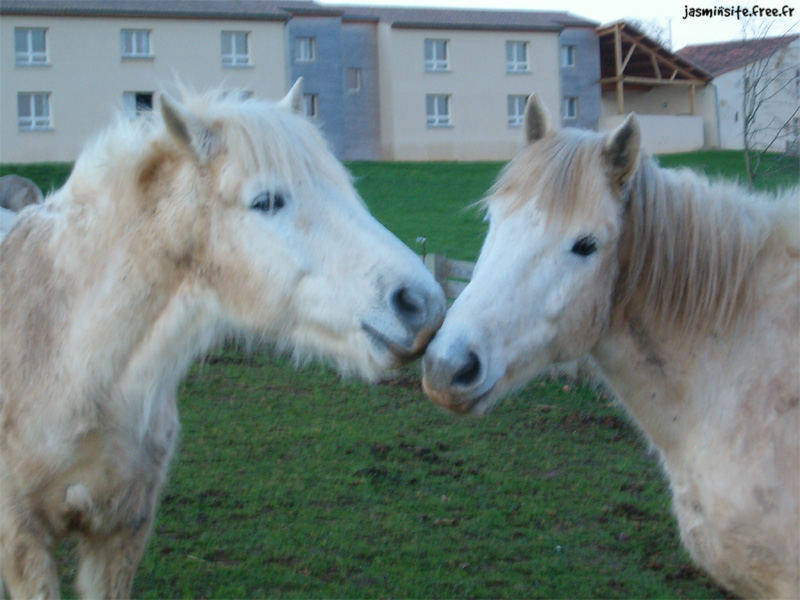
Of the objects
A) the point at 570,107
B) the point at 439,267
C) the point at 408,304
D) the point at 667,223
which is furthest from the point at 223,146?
the point at 570,107

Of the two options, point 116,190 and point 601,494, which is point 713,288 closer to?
point 116,190

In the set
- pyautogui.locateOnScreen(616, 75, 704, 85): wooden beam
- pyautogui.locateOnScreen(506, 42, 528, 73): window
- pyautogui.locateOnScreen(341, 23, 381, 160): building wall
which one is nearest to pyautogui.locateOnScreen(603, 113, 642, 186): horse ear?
pyautogui.locateOnScreen(341, 23, 381, 160): building wall

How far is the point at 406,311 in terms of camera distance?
2.76m

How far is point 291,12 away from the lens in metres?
43.0

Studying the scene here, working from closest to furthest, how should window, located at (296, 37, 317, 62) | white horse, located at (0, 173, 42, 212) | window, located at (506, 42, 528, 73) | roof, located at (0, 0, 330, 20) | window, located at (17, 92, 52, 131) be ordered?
1. white horse, located at (0, 173, 42, 212)
2. roof, located at (0, 0, 330, 20)
3. window, located at (17, 92, 52, 131)
4. window, located at (296, 37, 317, 62)
5. window, located at (506, 42, 528, 73)

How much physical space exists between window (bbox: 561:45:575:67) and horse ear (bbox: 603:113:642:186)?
47474 millimetres

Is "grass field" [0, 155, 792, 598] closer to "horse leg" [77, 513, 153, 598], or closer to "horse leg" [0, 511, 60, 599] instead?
"horse leg" [77, 513, 153, 598]

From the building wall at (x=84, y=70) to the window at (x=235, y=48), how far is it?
27.3 inches

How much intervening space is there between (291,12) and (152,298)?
4283 centimetres

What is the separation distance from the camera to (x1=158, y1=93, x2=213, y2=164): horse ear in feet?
9.37

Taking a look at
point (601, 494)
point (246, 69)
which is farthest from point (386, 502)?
point (246, 69)

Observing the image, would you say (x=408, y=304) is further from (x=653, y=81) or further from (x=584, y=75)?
(x=584, y=75)

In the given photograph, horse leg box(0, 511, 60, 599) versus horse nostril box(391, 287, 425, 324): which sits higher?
horse nostril box(391, 287, 425, 324)

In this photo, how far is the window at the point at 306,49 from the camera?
4419cm
